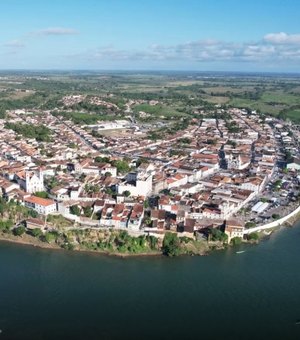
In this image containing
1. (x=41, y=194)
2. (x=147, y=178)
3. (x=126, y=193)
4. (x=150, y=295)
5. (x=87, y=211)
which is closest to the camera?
(x=150, y=295)

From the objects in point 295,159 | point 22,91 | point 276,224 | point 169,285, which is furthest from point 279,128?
point 22,91

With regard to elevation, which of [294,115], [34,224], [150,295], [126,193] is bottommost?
[150,295]

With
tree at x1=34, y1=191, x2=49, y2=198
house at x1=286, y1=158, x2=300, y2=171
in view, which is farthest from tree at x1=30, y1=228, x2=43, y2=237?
house at x1=286, y1=158, x2=300, y2=171

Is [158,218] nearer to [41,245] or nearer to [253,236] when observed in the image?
[253,236]

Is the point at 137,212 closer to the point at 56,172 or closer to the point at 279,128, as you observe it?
the point at 56,172

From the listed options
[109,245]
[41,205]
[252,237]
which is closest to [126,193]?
[41,205]

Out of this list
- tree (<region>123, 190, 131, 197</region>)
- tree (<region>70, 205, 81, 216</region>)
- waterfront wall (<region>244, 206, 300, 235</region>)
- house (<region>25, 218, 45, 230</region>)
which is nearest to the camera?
house (<region>25, 218, 45, 230</region>)

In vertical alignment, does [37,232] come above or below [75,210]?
below

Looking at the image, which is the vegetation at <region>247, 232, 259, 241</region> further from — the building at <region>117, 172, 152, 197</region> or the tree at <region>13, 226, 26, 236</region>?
the tree at <region>13, 226, 26, 236</region>
